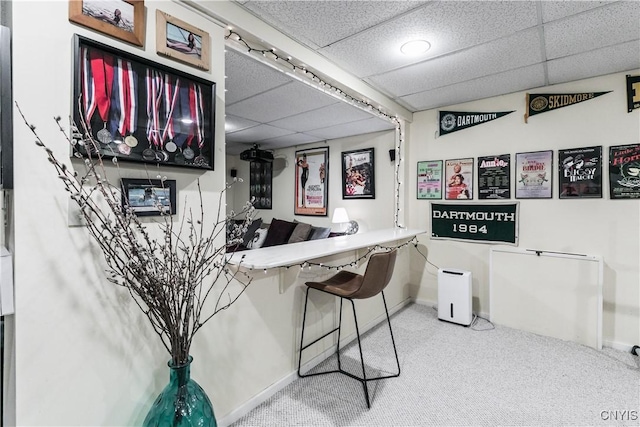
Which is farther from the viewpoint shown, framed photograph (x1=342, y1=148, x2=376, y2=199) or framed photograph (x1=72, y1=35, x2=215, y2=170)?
framed photograph (x1=342, y1=148, x2=376, y2=199)

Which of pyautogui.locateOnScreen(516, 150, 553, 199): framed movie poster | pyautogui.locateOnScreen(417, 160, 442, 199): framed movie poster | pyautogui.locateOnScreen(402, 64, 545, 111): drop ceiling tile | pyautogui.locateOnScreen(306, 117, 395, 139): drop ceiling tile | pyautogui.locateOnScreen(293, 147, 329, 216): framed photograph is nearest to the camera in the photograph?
pyautogui.locateOnScreen(402, 64, 545, 111): drop ceiling tile

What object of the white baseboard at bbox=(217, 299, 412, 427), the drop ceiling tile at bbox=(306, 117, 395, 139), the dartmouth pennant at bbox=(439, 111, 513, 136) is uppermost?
the drop ceiling tile at bbox=(306, 117, 395, 139)

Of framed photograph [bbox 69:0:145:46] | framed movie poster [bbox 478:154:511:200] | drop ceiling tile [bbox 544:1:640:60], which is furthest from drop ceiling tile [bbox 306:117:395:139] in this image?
framed photograph [bbox 69:0:145:46]

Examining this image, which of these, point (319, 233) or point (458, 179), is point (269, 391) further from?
point (458, 179)

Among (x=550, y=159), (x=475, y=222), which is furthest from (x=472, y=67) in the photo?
(x=475, y=222)

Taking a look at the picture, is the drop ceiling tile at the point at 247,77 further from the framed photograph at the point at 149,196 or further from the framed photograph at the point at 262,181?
the framed photograph at the point at 262,181

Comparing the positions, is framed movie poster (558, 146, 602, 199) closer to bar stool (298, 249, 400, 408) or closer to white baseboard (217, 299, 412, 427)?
bar stool (298, 249, 400, 408)

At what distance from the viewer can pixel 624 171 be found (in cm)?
247

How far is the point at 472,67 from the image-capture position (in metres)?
2.43

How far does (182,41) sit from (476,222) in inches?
119

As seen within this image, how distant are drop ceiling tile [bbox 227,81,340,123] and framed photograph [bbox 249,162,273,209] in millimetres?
1683

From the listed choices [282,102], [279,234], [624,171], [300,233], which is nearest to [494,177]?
[624,171]

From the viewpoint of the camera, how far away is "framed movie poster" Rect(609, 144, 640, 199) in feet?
7.98

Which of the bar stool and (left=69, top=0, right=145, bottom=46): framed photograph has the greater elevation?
(left=69, top=0, right=145, bottom=46): framed photograph
